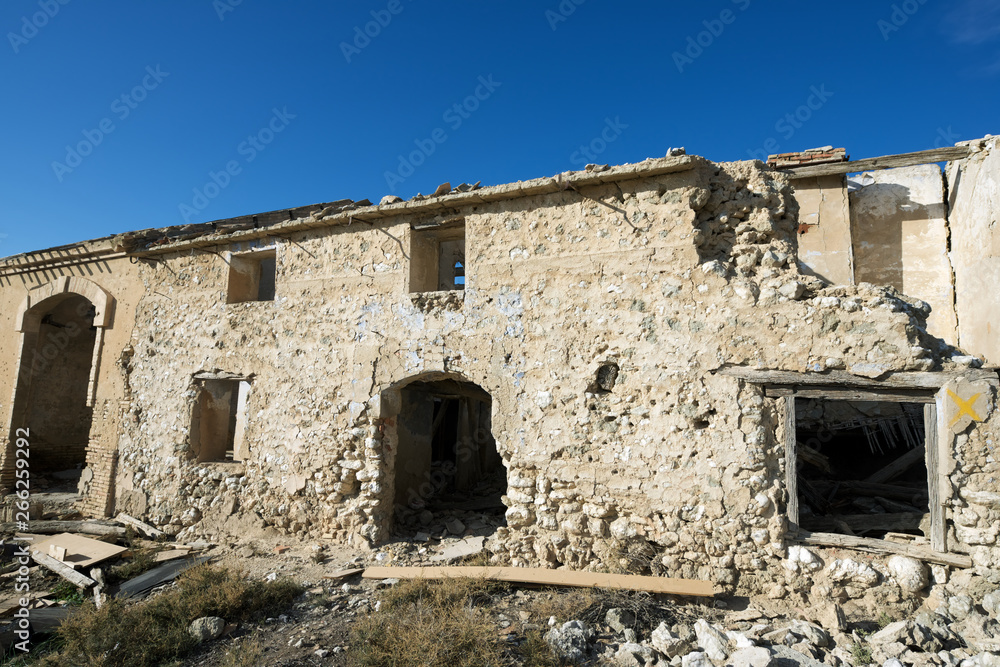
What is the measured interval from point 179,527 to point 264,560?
→ 2048 mm

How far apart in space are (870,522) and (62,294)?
43.2 feet

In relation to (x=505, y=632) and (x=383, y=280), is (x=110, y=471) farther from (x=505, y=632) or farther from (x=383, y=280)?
(x=505, y=632)

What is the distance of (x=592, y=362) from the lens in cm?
609

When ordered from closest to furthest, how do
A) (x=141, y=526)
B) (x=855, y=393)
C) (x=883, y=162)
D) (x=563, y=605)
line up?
(x=563, y=605), (x=855, y=393), (x=883, y=162), (x=141, y=526)

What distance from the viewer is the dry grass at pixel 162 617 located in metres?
4.61

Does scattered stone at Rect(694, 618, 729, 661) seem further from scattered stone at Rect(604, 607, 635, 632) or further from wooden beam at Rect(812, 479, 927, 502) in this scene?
wooden beam at Rect(812, 479, 927, 502)

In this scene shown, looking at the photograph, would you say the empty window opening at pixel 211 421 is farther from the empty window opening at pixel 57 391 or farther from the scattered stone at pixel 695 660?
the scattered stone at pixel 695 660

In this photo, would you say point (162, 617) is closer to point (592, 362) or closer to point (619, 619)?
point (619, 619)

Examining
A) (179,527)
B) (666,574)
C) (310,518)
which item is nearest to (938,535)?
(666,574)

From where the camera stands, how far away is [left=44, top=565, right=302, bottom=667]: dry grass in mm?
4609

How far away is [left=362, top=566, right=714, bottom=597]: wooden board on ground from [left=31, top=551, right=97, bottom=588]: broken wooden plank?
10.9 feet

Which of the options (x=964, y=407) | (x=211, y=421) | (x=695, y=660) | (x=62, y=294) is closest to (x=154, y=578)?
(x=211, y=421)

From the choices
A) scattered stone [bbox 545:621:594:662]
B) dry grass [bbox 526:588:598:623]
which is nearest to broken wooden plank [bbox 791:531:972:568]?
dry grass [bbox 526:588:598:623]

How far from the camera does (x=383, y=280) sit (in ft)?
24.0
